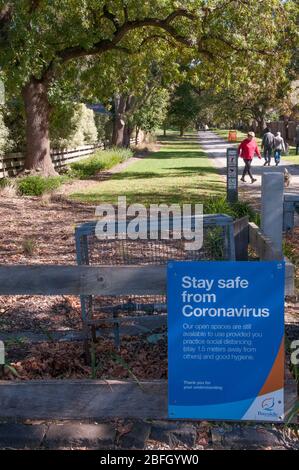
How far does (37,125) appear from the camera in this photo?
2041 cm

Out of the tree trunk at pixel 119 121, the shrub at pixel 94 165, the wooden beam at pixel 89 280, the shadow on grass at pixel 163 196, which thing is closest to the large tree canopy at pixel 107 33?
the shrub at pixel 94 165

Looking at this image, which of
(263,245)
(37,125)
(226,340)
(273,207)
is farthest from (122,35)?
(226,340)

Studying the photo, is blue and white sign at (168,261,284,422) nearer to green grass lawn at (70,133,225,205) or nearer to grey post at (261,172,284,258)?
grey post at (261,172,284,258)

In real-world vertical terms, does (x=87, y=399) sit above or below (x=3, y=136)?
below

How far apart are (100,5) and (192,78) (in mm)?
4300

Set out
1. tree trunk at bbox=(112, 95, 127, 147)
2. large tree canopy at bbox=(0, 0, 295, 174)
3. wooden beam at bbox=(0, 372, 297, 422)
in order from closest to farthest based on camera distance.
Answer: wooden beam at bbox=(0, 372, 297, 422)
large tree canopy at bbox=(0, 0, 295, 174)
tree trunk at bbox=(112, 95, 127, 147)

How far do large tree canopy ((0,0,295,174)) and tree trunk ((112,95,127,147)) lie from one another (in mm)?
17718

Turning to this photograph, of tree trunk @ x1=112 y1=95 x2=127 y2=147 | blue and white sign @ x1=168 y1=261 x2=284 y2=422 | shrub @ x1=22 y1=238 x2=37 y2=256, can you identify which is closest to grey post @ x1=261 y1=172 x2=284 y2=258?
blue and white sign @ x1=168 y1=261 x2=284 y2=422

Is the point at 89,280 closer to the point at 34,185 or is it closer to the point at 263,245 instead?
the point at 263,245

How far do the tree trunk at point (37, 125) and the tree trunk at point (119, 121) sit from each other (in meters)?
19.2

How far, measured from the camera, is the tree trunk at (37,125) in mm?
20109

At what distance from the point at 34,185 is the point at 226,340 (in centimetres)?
1483

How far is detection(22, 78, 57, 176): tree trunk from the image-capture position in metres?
20.1

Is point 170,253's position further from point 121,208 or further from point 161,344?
point 121,208
